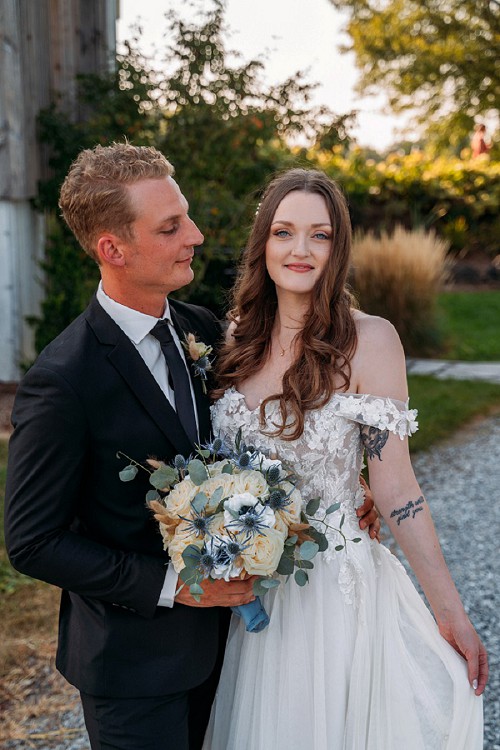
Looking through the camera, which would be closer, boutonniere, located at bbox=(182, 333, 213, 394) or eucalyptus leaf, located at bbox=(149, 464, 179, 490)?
eucalyptus leaf, located at bbox=(149, 464, 179, 490)

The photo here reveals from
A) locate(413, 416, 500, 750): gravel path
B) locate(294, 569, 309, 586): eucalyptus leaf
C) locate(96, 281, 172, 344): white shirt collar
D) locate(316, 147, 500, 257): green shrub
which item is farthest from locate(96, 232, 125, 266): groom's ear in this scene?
locate(316, 147, 500, 257): green shrub

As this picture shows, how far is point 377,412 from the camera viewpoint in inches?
94.2

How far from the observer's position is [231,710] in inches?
100

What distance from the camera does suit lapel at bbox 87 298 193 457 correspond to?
87.0 inches

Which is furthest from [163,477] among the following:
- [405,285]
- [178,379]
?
[405,285]

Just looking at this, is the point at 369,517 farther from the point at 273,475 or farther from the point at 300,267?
the point at 300,267

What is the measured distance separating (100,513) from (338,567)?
743 millimetres

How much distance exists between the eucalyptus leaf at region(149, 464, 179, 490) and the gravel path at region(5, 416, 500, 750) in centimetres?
182

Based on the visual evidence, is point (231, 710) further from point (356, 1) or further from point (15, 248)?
point (356, 1)

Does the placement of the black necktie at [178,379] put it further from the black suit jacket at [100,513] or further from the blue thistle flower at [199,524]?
the blue thistle flower at [199,524]

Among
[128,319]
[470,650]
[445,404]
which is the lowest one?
[445,404]

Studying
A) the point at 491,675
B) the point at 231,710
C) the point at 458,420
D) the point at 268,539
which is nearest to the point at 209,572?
the point at 268,539

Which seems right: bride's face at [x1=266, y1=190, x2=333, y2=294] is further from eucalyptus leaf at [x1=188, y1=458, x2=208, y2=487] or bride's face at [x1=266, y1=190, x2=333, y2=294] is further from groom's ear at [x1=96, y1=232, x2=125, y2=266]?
eucalyptus leaf at [x1=188, y1=458, x2=208, y2=487]

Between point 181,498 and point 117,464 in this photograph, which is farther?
point 117,464
